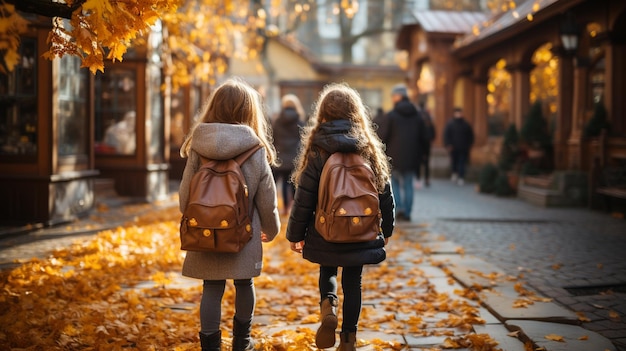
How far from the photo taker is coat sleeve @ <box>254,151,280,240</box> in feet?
13.6

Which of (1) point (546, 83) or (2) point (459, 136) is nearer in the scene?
(2) point (459, 136)

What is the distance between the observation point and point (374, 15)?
51.8 metres

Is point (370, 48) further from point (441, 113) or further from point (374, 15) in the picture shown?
point (441, 113)

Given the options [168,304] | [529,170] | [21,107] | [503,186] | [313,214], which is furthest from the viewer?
[503,186]

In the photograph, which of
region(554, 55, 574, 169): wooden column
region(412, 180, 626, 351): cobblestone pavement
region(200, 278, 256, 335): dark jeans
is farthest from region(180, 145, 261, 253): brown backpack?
region(554, 55, 574, 169): wooden column

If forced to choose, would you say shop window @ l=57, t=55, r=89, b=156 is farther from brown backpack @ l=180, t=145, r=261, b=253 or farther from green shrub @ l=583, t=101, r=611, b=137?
green shrub @ l=583, t=101, r=611, b=137

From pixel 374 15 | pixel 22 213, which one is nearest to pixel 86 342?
pixel 22 213

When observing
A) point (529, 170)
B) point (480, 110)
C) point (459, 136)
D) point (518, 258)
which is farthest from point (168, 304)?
point (480, 110)

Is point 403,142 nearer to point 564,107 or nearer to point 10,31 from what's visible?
point 564,107

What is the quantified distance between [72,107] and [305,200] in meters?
7.07

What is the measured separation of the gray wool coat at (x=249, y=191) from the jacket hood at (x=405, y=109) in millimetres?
6907

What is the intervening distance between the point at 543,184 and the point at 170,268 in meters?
9.47

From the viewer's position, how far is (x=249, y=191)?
4090 mm

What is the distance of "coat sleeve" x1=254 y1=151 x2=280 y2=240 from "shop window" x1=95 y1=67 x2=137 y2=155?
9.84 m
